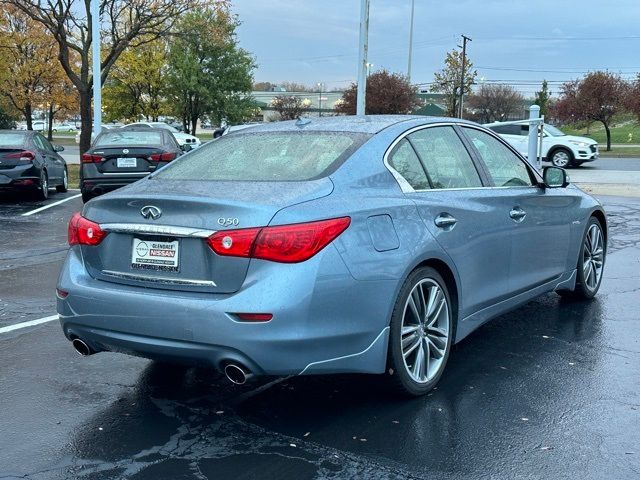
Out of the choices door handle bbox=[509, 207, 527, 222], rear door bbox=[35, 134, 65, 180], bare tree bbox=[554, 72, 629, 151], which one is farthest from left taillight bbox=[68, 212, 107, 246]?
bare tree bbox=[554, 72, 629, 151]

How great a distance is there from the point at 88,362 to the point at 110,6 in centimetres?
1917

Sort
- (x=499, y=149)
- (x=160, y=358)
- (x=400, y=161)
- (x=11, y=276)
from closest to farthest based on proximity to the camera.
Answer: (x=160, y=358) → (x=400, y=161) → (x=499, y=149) → (x=11, y=276)

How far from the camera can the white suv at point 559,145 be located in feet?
87.1

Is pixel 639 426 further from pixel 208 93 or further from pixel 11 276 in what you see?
pixel 208 93

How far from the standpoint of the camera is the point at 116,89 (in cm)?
4638

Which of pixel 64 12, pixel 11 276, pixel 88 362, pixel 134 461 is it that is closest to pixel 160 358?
pixel 134 461

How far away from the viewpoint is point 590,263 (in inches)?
255

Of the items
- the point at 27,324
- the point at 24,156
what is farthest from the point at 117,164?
the point at 27,324

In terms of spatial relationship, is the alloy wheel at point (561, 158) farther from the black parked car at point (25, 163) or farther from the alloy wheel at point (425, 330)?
the alloy wheel at point (425, 330)

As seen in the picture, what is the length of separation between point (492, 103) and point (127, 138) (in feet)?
214

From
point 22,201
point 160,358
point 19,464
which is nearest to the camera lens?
point 19,464

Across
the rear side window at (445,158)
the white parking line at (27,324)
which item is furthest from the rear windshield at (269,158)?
the white parking line at (27,324)

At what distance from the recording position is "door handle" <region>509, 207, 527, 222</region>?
5.00 metres

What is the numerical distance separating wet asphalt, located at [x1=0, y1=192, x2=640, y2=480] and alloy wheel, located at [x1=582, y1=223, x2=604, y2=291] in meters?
0.88
